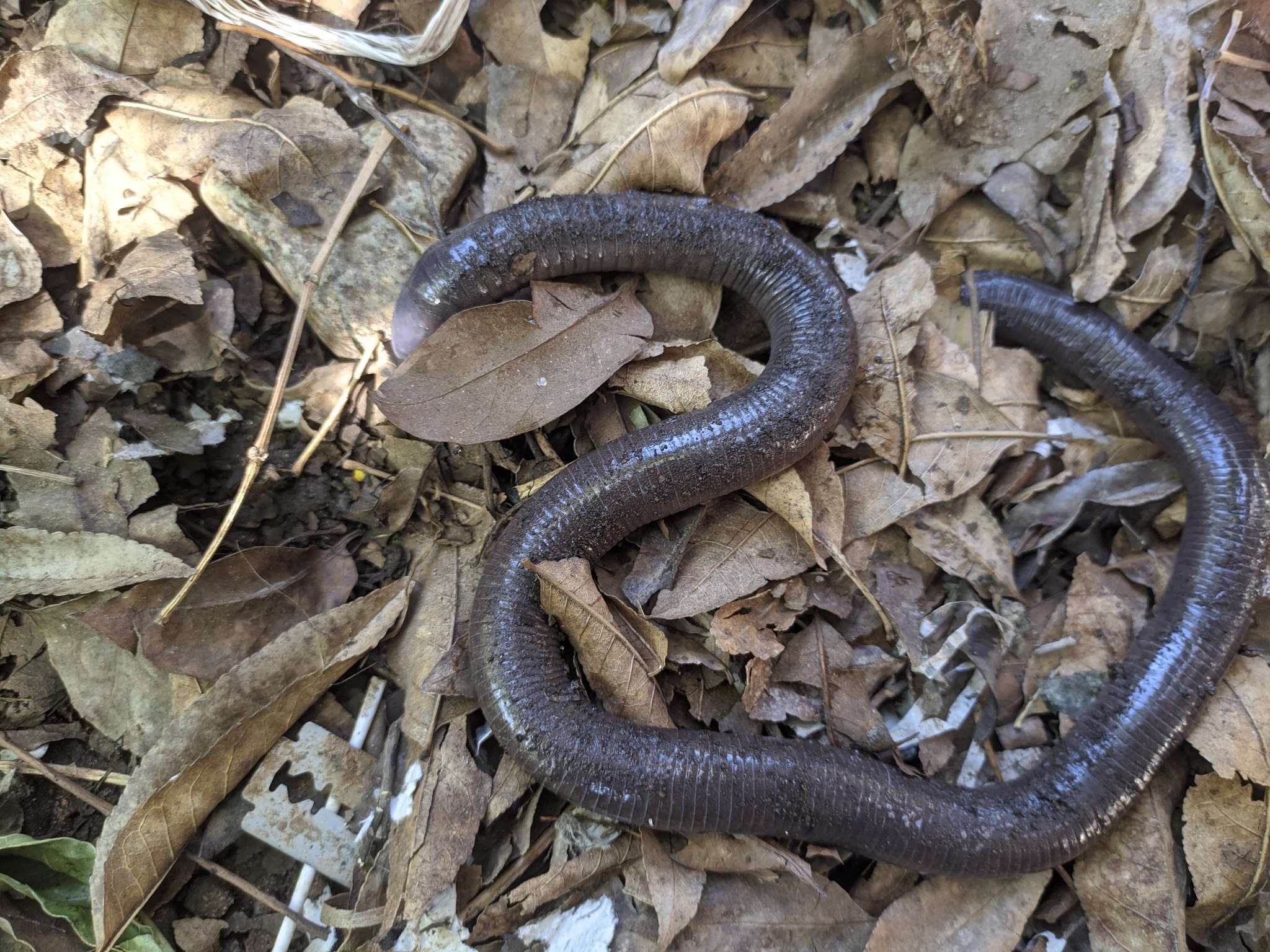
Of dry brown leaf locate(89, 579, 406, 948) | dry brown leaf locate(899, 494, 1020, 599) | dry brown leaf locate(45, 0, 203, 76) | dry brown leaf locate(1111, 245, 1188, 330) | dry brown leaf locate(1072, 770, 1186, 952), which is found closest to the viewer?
dry brown leaf locate(89, 579, 406, 948)

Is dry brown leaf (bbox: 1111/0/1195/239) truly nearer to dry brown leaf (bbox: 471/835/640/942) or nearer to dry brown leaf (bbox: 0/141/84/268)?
dry brown leaf (bbox: 471/835/640/942)

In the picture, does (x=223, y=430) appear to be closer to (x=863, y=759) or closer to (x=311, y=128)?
(x=311, y=128)

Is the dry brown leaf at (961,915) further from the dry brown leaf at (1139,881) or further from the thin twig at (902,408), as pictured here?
the thin twig at (902,408)

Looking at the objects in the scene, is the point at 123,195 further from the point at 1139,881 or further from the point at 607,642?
the point at 1139,881

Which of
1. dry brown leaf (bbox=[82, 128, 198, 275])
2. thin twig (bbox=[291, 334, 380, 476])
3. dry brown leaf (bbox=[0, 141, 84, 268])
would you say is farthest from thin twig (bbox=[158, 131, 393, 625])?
dry brown leaf (bbox=[0, 141, 84, 268])

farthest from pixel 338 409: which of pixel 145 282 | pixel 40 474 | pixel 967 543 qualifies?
pixel 967 543
